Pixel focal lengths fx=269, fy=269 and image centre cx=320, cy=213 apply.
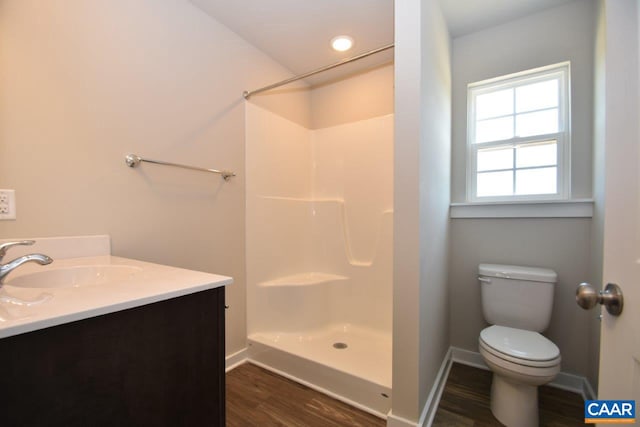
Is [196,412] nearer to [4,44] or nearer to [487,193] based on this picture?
[4,44]

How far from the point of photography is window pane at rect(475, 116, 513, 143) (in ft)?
6.40

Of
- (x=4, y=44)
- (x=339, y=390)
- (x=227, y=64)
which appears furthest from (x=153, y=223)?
(x=339, y=390)

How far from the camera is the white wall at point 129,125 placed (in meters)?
1.11

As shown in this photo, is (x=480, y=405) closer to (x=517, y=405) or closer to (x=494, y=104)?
(x=517, y=405)

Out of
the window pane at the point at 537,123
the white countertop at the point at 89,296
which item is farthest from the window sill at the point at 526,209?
the white countertop at the point at 89,296

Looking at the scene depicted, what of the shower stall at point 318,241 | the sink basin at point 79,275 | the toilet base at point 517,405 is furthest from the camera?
the shower stall at point 318,241

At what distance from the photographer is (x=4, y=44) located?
3.45ft

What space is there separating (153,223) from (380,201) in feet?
5.54

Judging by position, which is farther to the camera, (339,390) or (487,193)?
(487,193)

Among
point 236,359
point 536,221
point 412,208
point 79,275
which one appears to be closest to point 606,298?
point 412,208

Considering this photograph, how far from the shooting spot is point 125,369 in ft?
2.09

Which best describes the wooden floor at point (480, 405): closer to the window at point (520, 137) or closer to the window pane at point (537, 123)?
the window at point (520, 137)

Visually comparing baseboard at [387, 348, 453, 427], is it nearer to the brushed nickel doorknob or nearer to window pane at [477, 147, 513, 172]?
the brushed nickel doorknob

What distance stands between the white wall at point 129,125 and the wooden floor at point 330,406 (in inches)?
16.5
